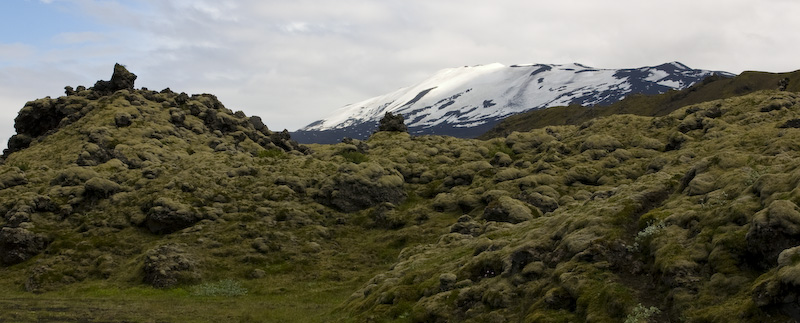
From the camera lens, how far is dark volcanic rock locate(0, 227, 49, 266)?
266ft

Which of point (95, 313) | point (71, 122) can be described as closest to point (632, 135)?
point (95, 313)

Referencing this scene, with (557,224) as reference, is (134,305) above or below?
below

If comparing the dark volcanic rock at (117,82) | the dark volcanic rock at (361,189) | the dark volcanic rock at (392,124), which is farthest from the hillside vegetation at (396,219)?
the dark volcanic rock at (392,124)

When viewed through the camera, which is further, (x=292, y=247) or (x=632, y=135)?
(x=632, y=135)

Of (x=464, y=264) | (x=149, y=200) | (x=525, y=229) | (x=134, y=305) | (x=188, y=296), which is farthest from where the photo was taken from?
(x=149, y=200)

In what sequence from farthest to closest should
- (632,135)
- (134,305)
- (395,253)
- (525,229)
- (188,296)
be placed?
(632,135)
(395,253)
(188,296)
(134,305)
(525,229)

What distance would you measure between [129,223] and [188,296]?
27488 mm

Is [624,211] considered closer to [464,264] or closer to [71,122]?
[464,264]

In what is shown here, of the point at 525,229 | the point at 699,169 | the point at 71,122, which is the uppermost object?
the point at 71,122

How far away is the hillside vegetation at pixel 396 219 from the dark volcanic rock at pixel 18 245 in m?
0.25

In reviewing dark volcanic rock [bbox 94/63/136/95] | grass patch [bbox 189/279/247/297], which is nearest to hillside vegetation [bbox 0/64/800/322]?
grass patch [bbox 189/279/247/297]

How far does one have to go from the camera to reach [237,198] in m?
98.7

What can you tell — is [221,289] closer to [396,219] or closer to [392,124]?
[396,219]

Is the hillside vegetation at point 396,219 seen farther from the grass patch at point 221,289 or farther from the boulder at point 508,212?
the grass patch at point 221,289
